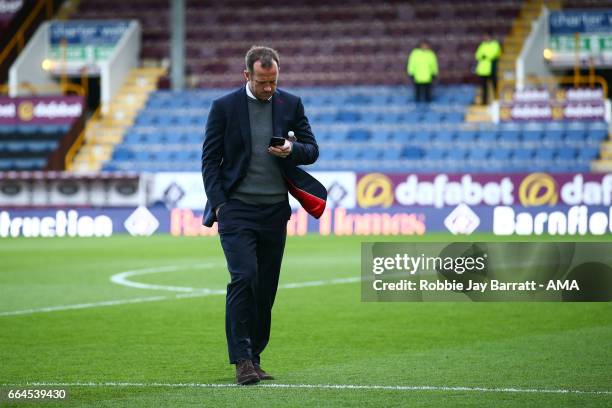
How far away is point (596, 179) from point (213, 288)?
47.8 feet

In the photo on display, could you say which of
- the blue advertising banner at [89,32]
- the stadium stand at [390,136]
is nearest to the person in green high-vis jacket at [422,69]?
the stadium stand at [390,136]

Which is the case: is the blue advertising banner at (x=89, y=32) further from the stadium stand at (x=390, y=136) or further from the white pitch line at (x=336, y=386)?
the white pitch line at (x=336, y=386)

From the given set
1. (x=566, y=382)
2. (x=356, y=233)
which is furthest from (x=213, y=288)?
(x=356, y=233)

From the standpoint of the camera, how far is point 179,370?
779 cm

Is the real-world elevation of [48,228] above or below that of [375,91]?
below

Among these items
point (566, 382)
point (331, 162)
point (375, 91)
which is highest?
point (375, 91)

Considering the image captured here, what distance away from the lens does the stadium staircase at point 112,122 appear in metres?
32.2

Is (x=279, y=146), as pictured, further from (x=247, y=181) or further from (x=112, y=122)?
(x=112, y=122)

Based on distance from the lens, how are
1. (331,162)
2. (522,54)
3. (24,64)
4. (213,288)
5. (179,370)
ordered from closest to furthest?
(179,370) → (213,288) → (331,162) → (522,54) → (24,64)

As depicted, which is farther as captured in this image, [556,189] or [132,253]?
[556,189]

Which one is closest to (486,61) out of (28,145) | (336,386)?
(28,145)

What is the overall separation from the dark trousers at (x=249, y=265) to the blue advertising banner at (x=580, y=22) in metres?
26.4

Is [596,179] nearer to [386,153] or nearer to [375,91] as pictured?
[386,153]

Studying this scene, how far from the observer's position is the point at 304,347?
29.5ft
